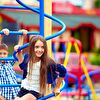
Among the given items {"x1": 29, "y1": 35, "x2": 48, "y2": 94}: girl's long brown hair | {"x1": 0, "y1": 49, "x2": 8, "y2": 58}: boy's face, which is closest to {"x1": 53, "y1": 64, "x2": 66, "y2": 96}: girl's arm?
{"x1": 29, "y1": 35, "x2": 48, "y2": 94}: girl's long brown hair

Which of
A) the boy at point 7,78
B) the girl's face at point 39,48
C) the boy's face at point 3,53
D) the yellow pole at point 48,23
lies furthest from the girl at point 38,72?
the yellow pole at point 48,23

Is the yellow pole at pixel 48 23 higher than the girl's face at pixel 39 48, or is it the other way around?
the yellow pole at pixel 48 23

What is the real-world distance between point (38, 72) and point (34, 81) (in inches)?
3.8

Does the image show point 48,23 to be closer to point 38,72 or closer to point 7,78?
point 7,78

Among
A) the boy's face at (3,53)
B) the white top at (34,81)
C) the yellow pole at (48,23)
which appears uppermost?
the yellow pole at (48,23)

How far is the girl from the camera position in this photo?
212 inches

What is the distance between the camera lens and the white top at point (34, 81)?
17.7 feet

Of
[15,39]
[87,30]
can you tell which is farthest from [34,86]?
[87,30]

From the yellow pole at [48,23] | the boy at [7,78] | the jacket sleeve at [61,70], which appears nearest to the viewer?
the jacket sleeve at [61,70]

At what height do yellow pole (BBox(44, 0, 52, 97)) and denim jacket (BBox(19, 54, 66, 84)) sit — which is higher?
yellow pole (BBox(44, 0, 52, 97))

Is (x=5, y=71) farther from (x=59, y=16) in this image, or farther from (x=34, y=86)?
(x=59, y=16)

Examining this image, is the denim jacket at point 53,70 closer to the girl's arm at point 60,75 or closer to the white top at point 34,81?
the girl's arm at point 60,75

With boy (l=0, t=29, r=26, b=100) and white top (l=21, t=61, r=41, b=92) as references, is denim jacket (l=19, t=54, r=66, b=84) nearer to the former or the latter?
white top (l=21, t=61, r=41, b=92)

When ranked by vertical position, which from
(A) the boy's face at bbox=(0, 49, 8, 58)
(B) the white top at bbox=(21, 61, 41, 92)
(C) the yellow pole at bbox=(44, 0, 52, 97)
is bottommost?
(B) the white top at bbox=(21, 61, 41, 92)
